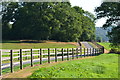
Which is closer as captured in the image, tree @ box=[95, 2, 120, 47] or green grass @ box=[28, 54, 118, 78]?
green grass @ box=[28, 54, 118, 78]

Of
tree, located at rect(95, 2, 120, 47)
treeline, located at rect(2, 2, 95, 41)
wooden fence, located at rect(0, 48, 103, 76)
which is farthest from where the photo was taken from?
treeline, located at rect(2, 2, 95, 41)

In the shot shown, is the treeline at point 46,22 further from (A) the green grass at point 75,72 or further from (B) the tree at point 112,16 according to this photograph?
(A) the green grass at point 75,72

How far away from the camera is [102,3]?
40469mm

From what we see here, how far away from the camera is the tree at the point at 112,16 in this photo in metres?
35.5

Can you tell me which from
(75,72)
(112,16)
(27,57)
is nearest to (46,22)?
(112,16)

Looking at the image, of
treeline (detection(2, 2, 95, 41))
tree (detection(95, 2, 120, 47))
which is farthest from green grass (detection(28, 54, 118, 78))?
treeline (detection(2, 2, 95, 41))

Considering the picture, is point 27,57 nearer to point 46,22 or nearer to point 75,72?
point 75,72

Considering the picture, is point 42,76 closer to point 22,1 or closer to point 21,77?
point 21,77

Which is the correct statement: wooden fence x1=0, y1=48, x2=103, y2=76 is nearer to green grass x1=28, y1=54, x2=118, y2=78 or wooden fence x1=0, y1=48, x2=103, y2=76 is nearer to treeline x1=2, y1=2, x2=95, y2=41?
green grass x1=28, y1=54, x2=118, y2=78

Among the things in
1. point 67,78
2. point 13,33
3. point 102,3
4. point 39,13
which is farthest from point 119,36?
point 13,33

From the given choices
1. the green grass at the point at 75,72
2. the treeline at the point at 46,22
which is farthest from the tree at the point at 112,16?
the green grass at the point at 75,72

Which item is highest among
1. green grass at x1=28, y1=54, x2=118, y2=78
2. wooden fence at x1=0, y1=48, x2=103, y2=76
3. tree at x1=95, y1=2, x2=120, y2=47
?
tree at x1=95, y1=2, x2=120, y2=47

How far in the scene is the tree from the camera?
35463mm

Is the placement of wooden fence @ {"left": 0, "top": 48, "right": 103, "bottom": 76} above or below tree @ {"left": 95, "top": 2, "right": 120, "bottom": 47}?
below
